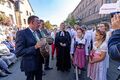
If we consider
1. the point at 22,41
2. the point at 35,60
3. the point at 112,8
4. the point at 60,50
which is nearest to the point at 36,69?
the point at 35,60

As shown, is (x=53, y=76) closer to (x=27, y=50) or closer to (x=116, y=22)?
(x=27, y=50)

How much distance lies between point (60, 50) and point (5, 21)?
50.9 feet

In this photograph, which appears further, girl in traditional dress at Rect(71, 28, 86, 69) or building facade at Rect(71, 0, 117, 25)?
building facade at Rect(71, 0, 117, 25)

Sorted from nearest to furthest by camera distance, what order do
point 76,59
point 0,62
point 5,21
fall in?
point 76,59 → point 0,62 → point 5,21

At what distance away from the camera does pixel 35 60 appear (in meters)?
4.29

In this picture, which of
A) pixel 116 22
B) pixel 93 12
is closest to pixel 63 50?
pixel 116 22

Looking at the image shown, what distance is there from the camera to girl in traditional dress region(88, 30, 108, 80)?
461 centimetres

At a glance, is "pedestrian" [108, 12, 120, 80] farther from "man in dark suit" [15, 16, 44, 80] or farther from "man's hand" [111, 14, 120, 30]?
"man in dark suit" [15, 16, 44, 80]

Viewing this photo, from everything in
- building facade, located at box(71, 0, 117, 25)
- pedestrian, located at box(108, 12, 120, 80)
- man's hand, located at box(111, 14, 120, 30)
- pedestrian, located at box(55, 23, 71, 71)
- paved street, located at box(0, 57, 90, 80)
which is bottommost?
paved street, located at box(0, 57, 90, 80)

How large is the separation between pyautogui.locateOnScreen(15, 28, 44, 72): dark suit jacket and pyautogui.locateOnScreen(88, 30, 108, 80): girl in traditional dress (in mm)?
1298

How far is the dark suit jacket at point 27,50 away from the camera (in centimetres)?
408

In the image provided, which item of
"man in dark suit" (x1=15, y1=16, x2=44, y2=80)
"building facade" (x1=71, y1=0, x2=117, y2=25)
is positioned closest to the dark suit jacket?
"man in dark suit" (x1=15, y1=16, x2=44, y2=80)

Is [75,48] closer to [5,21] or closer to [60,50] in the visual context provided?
[60,50]

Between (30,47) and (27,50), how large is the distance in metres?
Result: 0.09
